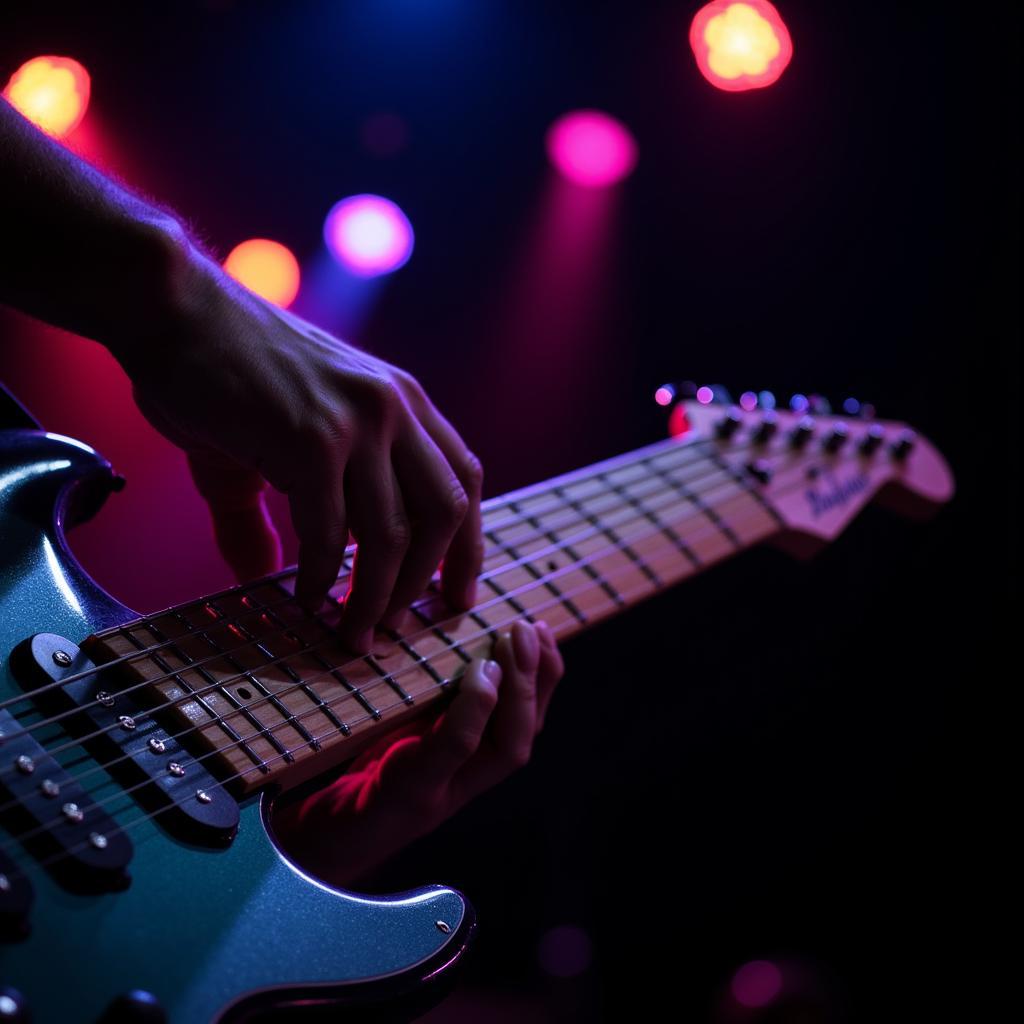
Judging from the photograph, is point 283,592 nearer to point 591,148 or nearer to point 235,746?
point 235,746

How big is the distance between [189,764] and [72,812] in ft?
0.36

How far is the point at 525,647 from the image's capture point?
103 cm

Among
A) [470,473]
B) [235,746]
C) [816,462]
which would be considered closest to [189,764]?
[235,746]

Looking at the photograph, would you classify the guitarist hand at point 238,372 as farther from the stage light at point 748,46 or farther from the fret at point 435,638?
the stage light at point 748,46

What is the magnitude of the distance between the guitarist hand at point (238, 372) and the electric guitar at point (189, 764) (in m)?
0.09

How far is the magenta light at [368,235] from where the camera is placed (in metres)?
2.13

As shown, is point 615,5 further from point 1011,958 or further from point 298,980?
point 1011,958

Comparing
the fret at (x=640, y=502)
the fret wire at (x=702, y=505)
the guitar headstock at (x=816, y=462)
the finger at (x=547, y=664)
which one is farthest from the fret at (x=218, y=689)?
the guitar headstock at (x=816, y=462)

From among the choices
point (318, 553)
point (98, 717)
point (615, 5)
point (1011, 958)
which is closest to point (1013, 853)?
point (1011, 958)

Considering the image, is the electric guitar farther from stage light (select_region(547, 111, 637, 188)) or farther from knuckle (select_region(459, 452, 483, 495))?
stage light (select_region(547, 111, 637, 188))

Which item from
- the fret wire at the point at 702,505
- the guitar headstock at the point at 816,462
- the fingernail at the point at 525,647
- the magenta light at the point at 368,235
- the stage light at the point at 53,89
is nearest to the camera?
the fingernail at the point at 525,647

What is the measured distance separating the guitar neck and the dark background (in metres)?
0.83

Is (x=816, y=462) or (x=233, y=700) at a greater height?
(x=816, y=462)

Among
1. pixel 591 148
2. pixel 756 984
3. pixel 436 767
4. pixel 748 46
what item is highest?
pixel 748 46
